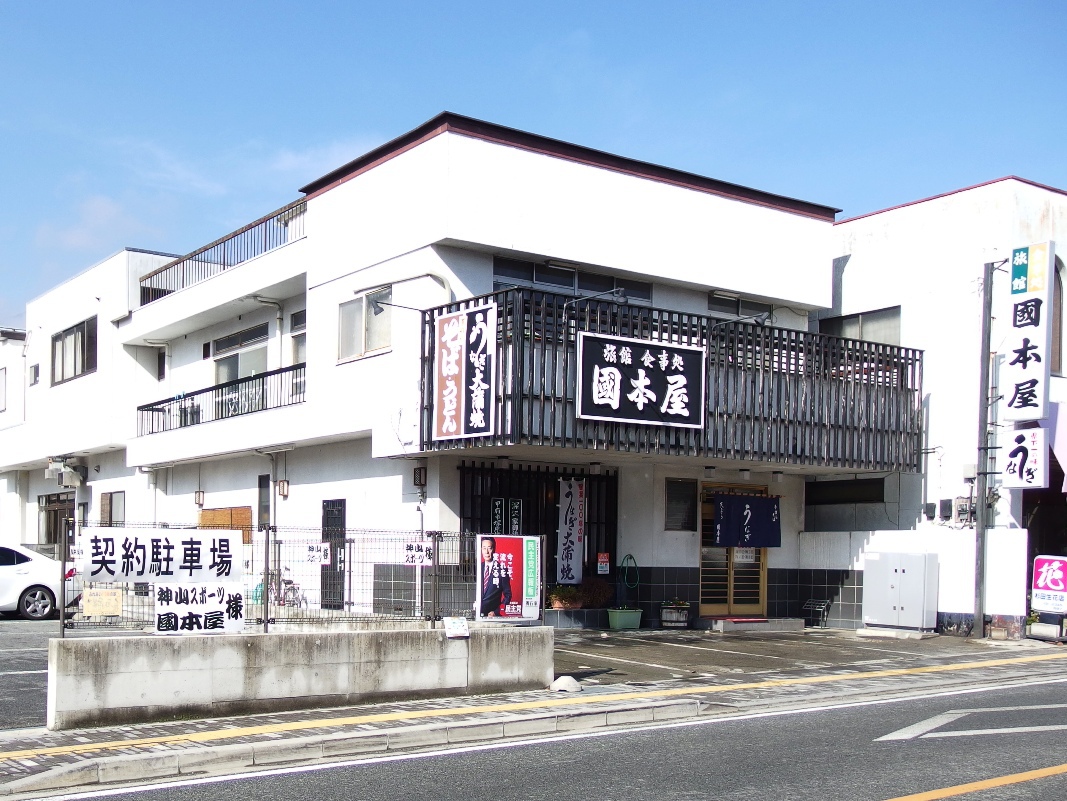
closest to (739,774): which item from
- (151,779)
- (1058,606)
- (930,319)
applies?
(151,779)

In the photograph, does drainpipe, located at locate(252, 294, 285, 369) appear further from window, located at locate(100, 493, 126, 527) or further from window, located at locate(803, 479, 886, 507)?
window, located at locate(803, 479, 886, 507)

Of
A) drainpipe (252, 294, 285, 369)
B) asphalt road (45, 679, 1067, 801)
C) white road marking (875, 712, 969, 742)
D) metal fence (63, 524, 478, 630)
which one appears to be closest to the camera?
asphalt road (45, 679, 1067, 801)

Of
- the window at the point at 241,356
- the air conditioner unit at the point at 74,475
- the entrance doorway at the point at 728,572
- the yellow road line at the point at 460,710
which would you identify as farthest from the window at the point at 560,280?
the air conditioner unit at the point at 74,475

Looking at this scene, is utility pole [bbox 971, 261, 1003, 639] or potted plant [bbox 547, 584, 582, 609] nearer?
utility pole [bbox 971, 261, 1003, 639]

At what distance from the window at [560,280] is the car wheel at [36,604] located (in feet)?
37.8

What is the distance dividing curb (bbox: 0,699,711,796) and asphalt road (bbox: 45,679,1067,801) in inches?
13.1

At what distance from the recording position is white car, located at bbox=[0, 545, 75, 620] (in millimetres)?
23031

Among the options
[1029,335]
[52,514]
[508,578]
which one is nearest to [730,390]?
[1029,335]

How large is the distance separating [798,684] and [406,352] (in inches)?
331

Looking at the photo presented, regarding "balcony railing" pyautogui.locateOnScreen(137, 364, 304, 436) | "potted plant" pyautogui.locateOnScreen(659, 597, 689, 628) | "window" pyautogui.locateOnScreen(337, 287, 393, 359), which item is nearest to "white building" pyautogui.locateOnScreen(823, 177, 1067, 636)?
"potted plant" pyautogui.locateOnScreen(659, 597, 689, 628)

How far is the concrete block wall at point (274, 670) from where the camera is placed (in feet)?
35.1

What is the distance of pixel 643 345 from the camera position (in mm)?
18516

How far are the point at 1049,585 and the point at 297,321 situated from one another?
15515mm

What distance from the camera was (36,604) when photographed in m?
23.4
